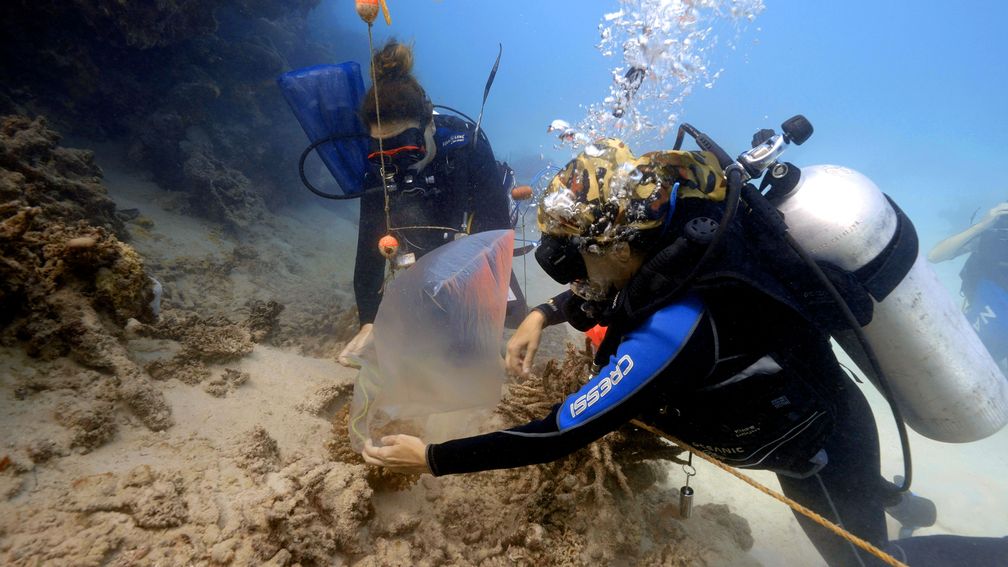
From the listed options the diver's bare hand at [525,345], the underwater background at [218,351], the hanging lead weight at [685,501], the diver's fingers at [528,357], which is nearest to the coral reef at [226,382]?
the underwater background at [218,351]

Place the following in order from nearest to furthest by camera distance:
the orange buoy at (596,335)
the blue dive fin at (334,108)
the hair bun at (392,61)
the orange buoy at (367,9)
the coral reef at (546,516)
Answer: the coral reef at (546,516) → the orange buoy at (367,9) → the orange buoy at (596,335) → the hair bun at (392,61) → the blue dive fin at (334,108)

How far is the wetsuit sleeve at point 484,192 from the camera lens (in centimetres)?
447

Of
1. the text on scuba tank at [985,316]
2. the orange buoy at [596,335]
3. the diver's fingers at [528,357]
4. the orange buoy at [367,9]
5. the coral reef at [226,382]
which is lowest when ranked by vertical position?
the text on scuba tank at [985,316]

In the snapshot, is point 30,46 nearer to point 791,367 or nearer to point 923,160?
point 791,367

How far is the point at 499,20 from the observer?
474 feet

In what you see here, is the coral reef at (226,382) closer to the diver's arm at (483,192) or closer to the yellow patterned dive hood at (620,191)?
the yellow patterned dive hood at (620,191)

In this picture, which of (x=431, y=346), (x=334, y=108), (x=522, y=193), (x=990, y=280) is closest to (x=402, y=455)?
(x=431, y=346)

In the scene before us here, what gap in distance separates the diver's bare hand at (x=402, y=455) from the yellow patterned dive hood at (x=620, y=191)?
3.64 ft

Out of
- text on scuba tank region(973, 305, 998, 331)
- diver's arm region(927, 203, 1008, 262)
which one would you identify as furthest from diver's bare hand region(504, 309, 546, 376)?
diver's arm region(927, 203, 1008, 262)

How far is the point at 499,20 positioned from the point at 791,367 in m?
170

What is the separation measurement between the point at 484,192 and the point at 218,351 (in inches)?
111

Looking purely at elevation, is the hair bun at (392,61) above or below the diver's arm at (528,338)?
above

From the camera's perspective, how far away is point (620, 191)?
1.68m

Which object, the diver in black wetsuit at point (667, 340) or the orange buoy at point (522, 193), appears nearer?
the diver in black wetsuit at point (667, 340)
